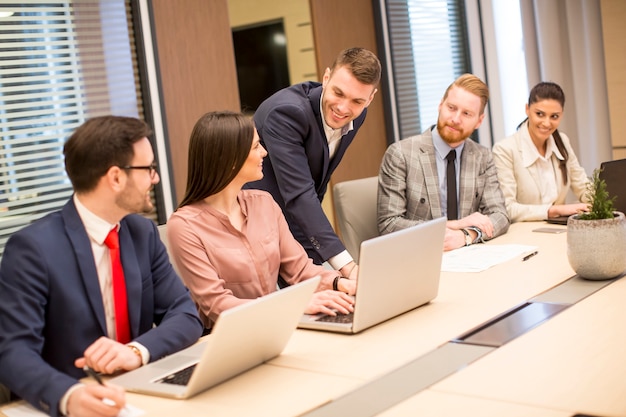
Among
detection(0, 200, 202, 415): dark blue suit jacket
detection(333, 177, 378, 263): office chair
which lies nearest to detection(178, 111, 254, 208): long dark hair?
detection(0, 200, 202, 415): dark blue suit jacket

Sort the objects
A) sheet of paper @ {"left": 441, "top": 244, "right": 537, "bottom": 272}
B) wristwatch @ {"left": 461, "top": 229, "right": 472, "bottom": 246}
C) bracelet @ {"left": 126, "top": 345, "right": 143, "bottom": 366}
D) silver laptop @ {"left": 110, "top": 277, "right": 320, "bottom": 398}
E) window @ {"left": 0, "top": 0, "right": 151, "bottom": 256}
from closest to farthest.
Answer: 1. silver laptop @ {"left": 110, "top": 277, "right": 320, "bottom": 398}
2. bracelet @ {"left": 126, "top": 345, "right": 143, "bottom": 366}
3. sheet of paper @ {"left": 441, "top": 244, "right": 537, "bottom": 272}
4. wristwatch @ {"left": 461, "top": 229, "right": 472, "bottom": 246}
5. window @ {"left": 0, "top": 0, "right": 151, "bottom": 256}

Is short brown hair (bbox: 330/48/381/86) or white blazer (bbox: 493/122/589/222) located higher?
short brown hair (bbox: 330/48/381/86)

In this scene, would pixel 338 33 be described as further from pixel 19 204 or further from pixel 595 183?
pixel 595 183

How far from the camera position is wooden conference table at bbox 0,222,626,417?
144 cm

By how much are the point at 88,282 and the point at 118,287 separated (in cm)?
10

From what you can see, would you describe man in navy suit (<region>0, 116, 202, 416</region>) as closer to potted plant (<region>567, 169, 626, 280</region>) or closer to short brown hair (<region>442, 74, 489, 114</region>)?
potted plant (<region>567, 169, 626, 280</region>)

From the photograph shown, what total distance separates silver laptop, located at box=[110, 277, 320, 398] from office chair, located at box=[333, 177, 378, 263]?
141 cm

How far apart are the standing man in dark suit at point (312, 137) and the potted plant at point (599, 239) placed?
0.75 m

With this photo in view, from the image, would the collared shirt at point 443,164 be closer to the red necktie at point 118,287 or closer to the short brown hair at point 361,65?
the short brown hair at point 361,65

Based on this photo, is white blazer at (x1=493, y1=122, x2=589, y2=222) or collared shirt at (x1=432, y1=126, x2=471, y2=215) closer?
collared shirt at (x1=432, y1=126, x2=471, y2=215)

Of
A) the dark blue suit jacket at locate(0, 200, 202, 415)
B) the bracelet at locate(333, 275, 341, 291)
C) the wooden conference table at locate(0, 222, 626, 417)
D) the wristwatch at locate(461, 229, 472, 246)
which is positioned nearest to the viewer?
the wooden conference table at locate(0, 222, 626, 417)

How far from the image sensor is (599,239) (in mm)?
2242

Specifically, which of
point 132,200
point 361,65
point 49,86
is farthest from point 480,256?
point 49,86

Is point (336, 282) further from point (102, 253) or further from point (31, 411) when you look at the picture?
point (31, 411)
